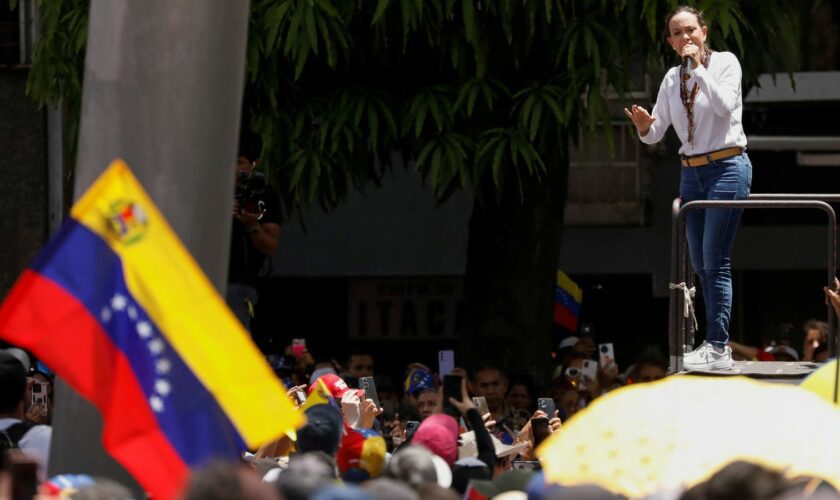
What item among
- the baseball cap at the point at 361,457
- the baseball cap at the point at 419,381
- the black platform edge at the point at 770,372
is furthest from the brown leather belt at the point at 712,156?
the baseball cap at the point at 419,381

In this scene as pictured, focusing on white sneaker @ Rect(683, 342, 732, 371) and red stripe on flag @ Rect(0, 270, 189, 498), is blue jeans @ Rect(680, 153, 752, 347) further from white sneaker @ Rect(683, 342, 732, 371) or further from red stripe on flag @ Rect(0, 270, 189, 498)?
red stripe on flag @ Rect(0, 270, 189, 498)

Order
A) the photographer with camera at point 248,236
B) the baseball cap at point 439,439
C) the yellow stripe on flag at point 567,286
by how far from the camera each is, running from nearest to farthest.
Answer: the baseball cap at point 439,439, the photographer with camera at point 248,236, the yellow stripe on flag at point 567,286

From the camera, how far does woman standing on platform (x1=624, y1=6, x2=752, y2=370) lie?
27.5 ft

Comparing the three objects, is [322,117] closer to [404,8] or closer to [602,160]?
[404,8]

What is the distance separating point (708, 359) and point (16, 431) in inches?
138

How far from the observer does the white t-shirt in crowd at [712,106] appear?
27.4ft

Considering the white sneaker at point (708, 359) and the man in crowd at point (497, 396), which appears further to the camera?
the man in crowd at point (497, 396)

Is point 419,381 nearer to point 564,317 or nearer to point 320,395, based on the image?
point 320,395

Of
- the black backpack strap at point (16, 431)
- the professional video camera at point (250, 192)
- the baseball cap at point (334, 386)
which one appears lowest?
the baseball cap at point (334, 386)

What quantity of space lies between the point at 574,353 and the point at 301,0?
4.12 metres

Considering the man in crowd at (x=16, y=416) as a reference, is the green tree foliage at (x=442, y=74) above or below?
above

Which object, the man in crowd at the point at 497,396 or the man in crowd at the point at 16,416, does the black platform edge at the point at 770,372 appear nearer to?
the man in crowd at the point at 497,396

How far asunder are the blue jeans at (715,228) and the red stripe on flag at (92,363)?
3.88m

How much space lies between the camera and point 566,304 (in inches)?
624
